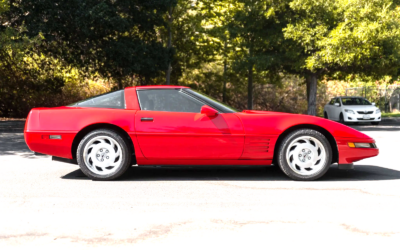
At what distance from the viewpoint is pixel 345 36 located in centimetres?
2078

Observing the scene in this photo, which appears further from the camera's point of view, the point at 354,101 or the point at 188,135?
the point at 354,101

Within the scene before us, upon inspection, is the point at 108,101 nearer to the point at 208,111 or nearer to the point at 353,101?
the point at 208,111

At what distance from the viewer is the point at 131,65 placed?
22.0 meters

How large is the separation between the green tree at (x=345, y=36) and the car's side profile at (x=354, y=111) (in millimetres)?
1725

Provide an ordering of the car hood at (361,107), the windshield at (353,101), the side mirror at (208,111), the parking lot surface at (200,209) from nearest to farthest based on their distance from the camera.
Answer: the parking lot surface at (200,209), the side mirror at (208,111), the car hood at (361,107), the windshield at (353,101)

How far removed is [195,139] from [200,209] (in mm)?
1754

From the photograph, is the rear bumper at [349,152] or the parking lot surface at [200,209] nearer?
the parking lot surface at [200,209]

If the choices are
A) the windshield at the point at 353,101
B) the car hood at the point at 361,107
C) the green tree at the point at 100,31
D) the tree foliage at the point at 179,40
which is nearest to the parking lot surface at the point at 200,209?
the tree foliage at the point at 179,40

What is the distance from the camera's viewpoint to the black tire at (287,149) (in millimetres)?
6832

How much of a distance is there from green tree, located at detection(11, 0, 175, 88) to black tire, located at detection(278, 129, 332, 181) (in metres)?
Answer: 14.1

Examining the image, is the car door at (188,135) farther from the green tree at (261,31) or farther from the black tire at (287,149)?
the green tree at (261,31)

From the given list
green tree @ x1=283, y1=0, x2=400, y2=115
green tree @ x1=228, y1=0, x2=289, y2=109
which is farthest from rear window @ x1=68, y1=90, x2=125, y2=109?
green tree @ x1=228, y1=0, x2=289, y2=109

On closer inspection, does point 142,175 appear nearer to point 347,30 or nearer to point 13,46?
point 13,46

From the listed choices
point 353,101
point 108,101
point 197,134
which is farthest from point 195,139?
point 353,101
